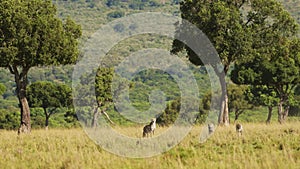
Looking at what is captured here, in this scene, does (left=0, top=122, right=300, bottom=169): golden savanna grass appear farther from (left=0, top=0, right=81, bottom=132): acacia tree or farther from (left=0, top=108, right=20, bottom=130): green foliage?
(left=0, top=108, right=20, bottom=130): green foliage

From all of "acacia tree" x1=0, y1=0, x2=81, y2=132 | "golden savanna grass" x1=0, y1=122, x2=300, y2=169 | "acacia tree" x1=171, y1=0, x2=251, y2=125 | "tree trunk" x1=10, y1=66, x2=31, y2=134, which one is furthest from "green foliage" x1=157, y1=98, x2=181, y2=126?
"golden savanna grass" x1=0, y1=122, x2=300, y2=169

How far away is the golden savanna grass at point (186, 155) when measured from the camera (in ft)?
47.9

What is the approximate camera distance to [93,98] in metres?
89.1

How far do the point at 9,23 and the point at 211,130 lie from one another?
1417 centimetres

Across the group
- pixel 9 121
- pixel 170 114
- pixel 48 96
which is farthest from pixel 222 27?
pixel 9 121

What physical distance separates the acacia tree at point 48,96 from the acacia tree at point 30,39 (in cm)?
5525

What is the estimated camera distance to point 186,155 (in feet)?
54.8

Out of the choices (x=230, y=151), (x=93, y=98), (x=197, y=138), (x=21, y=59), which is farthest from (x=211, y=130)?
(x=93, y=98)

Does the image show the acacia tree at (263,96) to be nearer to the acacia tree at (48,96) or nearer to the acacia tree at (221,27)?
the acacia tree at (48,96)

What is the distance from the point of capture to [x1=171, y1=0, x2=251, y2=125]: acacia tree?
34.3 meters

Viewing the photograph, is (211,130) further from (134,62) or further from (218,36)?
(134,62)

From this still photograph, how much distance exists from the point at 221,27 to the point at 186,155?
19536mm

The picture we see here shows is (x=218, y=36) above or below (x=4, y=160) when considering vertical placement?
above

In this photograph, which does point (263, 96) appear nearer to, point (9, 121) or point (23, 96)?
point (9, 121)
